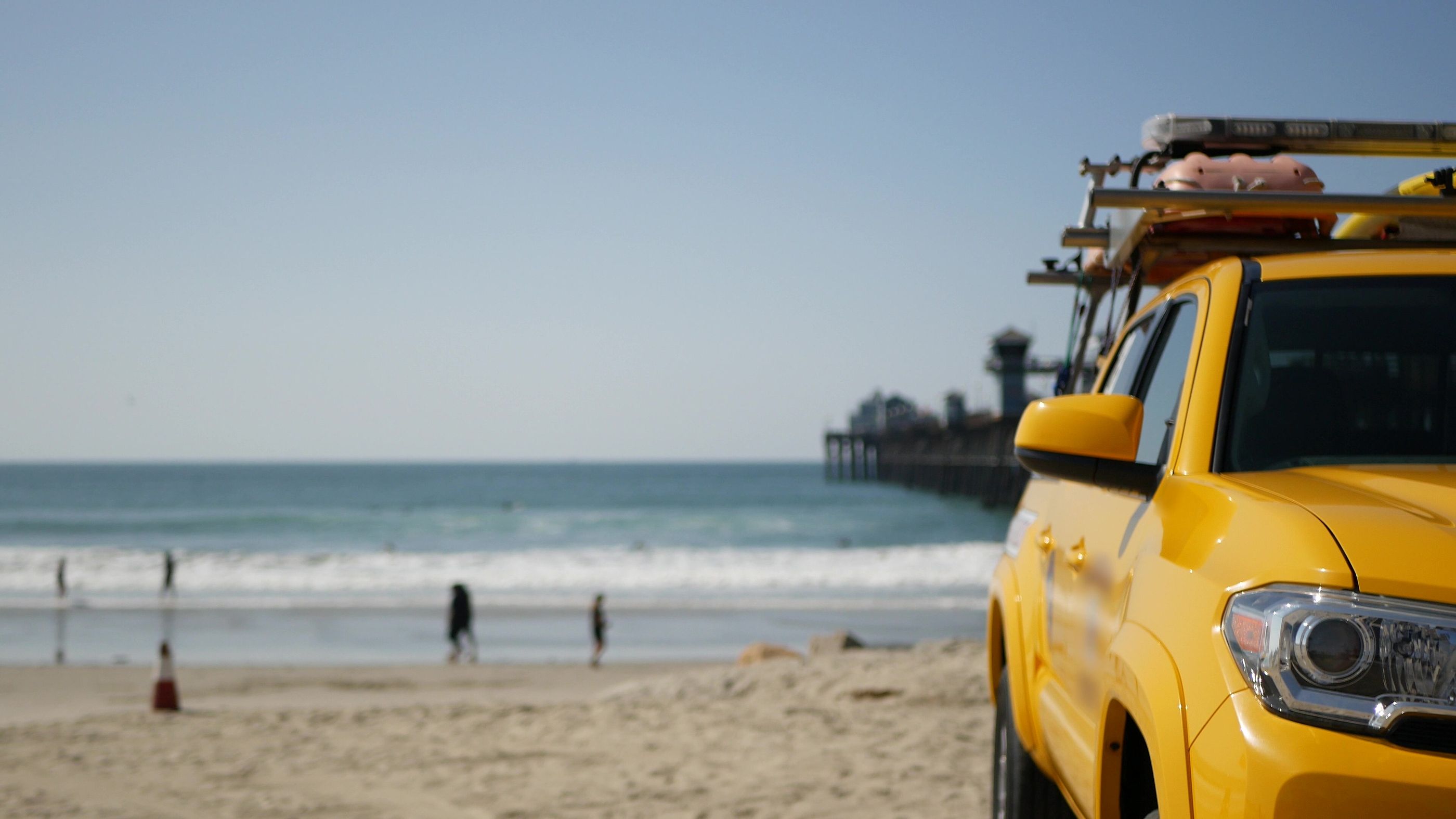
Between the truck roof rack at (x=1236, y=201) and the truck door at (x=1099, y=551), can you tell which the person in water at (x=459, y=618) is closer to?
the truck roof rack at (x=1236, y=201)

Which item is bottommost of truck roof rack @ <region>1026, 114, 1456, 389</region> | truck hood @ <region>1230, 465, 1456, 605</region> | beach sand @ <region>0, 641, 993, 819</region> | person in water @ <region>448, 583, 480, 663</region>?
person in water @ <region>448, 583, 480, 663</region>

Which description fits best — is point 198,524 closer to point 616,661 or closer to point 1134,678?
point 616,661

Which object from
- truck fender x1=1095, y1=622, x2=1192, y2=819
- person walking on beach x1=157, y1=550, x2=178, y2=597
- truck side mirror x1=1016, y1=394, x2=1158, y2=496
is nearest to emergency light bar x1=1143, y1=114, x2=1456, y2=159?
truck side mirror x1=1016, y1=394, x2=1158, y2=496

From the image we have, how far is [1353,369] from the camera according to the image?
2.39 metres

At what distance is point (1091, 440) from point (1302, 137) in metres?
1.73

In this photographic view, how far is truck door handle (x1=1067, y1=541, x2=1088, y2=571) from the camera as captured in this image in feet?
8.91

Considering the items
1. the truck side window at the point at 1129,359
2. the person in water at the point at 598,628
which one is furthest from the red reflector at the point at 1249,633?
the person in water at the point at 598,628

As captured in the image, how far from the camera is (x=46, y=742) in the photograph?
27.0 ft

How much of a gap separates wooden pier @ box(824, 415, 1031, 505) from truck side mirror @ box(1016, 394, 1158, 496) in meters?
34.8

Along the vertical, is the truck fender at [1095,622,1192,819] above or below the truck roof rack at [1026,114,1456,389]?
below

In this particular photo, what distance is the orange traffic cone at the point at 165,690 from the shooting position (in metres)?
10.8

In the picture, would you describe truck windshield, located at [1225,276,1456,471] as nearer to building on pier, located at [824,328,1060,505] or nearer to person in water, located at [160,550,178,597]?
person in water, located at [160,550,178,597]

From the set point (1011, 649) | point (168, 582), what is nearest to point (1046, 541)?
point (1011, 649)

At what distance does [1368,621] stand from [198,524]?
55.8 m
